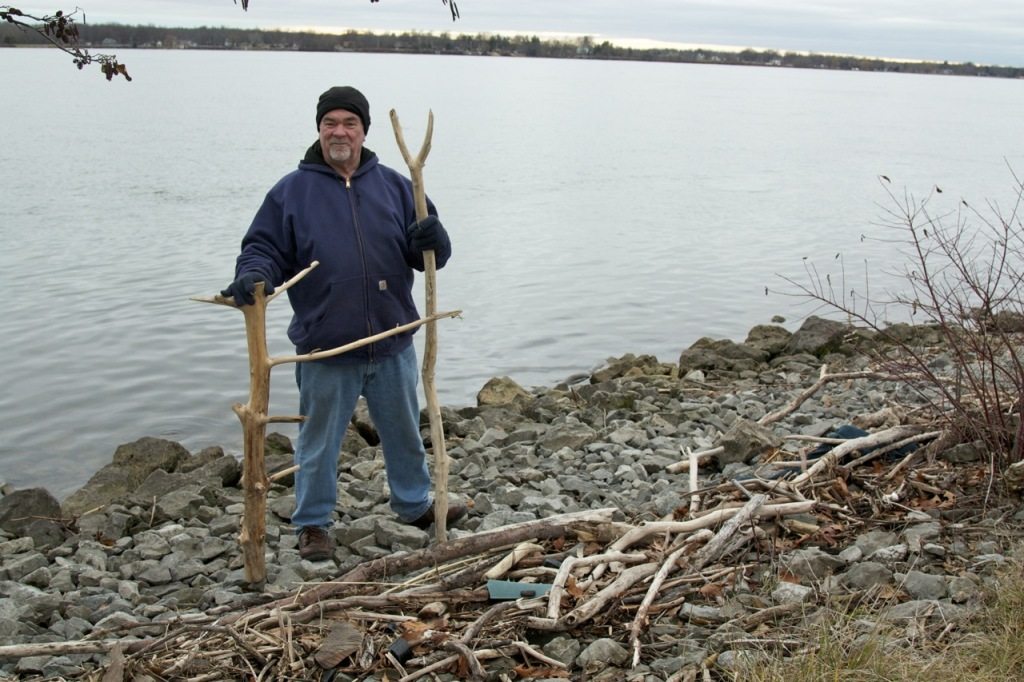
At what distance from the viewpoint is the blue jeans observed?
5797 mm

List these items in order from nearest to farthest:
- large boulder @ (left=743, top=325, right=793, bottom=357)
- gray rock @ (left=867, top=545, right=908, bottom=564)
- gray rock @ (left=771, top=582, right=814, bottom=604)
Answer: gray rock @ (left=771, top=582, right=814, bottom=604), gray rock @ (left=867, top=545, right=908, bottom=564), large boulder @ (left=743, top=325, right=793, bottom=357)

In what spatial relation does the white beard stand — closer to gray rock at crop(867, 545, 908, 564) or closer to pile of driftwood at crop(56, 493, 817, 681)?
pile of driftwood at crop(56, 493, 817, 681)

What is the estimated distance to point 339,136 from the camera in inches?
222

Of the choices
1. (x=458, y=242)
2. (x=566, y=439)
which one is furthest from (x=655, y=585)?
(x=458, y=242)

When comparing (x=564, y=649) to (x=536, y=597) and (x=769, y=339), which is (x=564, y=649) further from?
(x=769, y=339)

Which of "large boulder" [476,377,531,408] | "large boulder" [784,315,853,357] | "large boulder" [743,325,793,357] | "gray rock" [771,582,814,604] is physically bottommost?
"large boulder" [476,377,531,408]

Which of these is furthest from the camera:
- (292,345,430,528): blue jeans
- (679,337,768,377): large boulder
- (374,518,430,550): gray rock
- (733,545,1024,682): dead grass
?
(679,337,768,377): large boulder

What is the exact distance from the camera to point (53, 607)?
5.33 m

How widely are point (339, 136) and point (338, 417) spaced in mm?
1482

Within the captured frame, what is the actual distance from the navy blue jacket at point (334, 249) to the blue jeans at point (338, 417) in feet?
0.39

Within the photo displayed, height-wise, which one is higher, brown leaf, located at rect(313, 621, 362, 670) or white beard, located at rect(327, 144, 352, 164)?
white beard, located at rect(327, 144, 352, 164)

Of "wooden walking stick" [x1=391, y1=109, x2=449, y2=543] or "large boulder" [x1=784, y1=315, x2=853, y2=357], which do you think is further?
"large boulder" [x1=784, y1=315, x2=853, y2=357]

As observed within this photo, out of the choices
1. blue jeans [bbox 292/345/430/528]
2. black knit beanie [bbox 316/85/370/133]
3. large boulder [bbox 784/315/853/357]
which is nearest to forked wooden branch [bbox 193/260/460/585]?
blue jeans [bbox 292/345/430/528]

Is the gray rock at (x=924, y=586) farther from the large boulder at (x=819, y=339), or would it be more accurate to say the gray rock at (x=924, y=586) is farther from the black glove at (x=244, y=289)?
the large boulder at (x=819, y=339)
